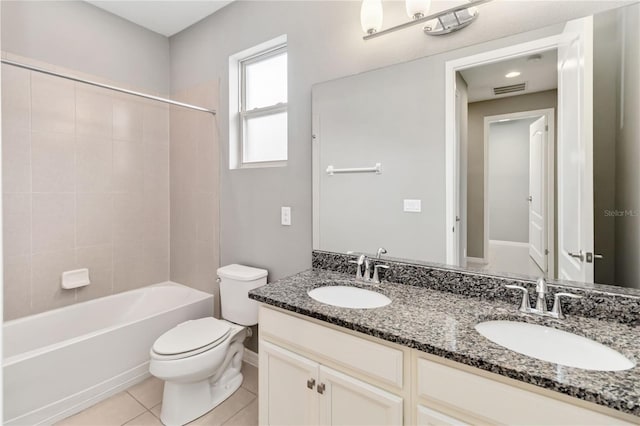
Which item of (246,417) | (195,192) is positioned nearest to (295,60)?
(195,192)

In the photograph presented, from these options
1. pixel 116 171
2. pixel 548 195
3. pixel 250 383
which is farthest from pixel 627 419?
pixel 116 171

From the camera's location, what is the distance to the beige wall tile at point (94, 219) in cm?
226

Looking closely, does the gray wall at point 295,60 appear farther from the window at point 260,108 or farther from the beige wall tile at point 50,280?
the beige wall tile at point 50,280

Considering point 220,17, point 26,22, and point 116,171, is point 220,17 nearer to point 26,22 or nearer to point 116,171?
point 26,22

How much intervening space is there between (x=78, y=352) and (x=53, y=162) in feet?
4.14

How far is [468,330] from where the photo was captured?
3.25 feet

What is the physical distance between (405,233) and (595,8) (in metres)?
1.13

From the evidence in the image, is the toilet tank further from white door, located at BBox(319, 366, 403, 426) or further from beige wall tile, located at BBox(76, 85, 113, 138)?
beige wall tile, located at BBox(76, 85, 113, 138)

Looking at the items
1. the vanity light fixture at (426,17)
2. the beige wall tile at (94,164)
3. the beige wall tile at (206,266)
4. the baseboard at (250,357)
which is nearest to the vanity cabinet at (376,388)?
the baseboard at (250,357)

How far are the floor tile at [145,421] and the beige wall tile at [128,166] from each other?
1.62 meters

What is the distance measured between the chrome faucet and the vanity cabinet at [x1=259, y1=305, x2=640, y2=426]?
43 centimetres

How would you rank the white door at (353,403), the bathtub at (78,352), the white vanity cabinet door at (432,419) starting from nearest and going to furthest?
the white vanity cabinet door at (432,419) < the white door at (353,403) < the bathtub at (78,352)

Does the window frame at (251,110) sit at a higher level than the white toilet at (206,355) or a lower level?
higher

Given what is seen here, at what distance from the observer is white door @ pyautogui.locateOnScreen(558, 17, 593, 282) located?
3.77 feet
